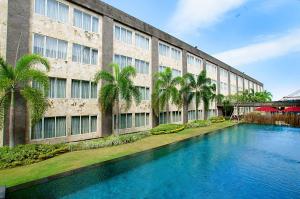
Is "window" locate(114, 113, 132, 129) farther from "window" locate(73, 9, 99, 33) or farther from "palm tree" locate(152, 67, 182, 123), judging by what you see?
"window" locate(73, 9, 99, 33)

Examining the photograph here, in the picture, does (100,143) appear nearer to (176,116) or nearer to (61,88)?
(61,88)

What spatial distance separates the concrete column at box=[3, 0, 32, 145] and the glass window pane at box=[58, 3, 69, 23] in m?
2.97

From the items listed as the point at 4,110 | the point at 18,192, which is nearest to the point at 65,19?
the point at 4,110

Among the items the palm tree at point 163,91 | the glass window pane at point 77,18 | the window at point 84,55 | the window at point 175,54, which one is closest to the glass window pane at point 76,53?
the window at point 84,55

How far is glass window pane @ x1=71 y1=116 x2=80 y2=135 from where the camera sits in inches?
762

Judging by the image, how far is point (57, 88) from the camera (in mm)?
18391

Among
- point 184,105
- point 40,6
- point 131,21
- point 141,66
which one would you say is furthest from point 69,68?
point 184,105

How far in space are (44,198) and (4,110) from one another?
845 cm

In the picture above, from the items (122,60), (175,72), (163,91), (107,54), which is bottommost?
(163,91)

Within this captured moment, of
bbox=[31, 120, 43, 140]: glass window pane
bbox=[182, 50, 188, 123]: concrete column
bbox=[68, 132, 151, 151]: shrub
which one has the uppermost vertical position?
bbox=[182, 50, 188, 123]: concrete column

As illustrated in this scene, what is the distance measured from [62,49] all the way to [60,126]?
7.03 metres

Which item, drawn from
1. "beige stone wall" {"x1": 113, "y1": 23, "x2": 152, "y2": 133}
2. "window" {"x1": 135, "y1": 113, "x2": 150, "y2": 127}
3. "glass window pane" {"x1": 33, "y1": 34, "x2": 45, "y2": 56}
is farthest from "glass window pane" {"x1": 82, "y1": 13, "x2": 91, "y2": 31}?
"window" {"x1": 135, "y1": 113, "x2": 150, "y2": 127}

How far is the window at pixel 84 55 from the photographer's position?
20.0 meters

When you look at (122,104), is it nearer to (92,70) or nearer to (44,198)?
(92,70)
